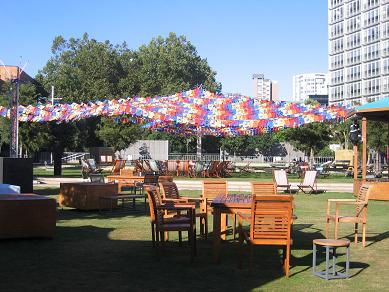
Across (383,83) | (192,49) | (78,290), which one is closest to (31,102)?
(78,290)

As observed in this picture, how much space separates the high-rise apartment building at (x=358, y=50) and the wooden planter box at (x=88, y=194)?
9188cm

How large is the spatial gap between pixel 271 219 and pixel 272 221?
0.03 meters

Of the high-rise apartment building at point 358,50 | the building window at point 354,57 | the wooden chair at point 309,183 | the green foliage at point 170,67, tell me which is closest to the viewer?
the wooden chair at point 309,183

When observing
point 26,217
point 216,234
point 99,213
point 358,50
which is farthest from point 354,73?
point 216,234

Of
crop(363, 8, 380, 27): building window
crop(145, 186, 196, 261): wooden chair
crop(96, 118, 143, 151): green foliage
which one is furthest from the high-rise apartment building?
crop(145, 186, 196, 261): wooden chair

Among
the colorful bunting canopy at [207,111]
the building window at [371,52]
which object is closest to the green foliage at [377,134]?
the colorful bunting canopy at [207,111]

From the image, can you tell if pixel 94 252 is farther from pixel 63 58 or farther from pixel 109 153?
pixel 63 58

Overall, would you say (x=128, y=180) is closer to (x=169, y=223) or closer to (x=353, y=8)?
(x=169, y=223)

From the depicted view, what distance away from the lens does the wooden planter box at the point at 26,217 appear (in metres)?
8.90

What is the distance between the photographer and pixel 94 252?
8062 mm

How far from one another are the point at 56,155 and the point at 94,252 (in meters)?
23.9

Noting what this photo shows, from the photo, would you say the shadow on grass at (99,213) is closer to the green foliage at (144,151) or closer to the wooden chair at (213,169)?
the wooden chair at (213,169)

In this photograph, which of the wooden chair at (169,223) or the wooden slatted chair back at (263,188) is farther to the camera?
the wooden slatted chair back at (263,188)

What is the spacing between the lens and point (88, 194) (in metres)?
13.5
